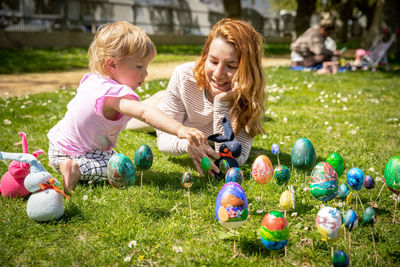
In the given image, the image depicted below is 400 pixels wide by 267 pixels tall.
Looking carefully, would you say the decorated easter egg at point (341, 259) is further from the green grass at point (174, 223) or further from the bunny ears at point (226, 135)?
the bunny ears at point (226, 135)

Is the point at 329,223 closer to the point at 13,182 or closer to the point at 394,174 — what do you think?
the point at 394,174

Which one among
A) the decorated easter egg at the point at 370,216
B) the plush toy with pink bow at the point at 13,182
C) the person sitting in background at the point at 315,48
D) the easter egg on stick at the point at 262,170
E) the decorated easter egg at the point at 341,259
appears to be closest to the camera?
the decorated easter egg at the point at 341,259

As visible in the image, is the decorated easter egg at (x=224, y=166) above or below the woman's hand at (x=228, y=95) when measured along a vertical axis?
below

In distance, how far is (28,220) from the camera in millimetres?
2795

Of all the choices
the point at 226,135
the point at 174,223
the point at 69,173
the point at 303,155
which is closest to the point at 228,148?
the point at 226,135

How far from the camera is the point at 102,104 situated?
323 centimetres

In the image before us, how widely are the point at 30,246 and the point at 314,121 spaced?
4.75 meters

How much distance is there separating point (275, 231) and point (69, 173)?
193 centimetres

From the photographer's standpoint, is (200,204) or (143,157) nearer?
(143,157)

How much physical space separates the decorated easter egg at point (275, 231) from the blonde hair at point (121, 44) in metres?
1.88

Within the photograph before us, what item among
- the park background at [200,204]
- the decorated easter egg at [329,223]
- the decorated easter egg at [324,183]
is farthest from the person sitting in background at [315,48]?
the decorated easter egg at [329,223]

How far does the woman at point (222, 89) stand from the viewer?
3.60 m

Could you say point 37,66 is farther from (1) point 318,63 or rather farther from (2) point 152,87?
(1) point 318,63

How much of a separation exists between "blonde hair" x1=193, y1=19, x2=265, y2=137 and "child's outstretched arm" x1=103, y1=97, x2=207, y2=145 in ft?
3.37
